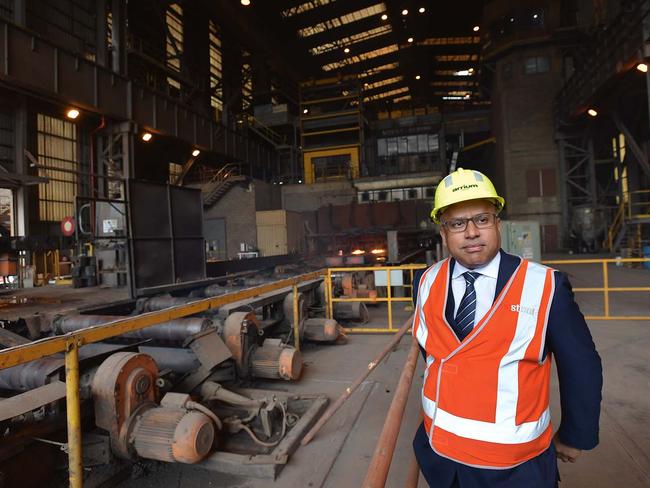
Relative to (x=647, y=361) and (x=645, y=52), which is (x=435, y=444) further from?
(x=645, y=52)

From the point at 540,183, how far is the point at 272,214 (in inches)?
662

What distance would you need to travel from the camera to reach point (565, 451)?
1526 millimetres

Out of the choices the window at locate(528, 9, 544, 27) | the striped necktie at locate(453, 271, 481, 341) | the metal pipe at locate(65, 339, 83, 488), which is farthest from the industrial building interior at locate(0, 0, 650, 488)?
the striped necktie at locate(453, 271, 481, 341)

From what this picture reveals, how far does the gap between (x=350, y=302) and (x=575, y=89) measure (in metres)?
18.8

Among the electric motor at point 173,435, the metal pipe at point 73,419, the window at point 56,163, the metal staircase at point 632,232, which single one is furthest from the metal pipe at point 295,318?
the metal staircase at point 632,232

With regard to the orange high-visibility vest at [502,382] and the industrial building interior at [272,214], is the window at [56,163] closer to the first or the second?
the industrial building interior at [272,214]

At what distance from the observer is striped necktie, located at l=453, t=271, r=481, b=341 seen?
1507 mm

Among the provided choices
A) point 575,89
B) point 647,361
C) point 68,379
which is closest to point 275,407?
point 68,379

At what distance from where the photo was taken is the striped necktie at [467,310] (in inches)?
59.3

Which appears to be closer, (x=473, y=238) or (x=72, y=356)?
(x=473, y=238)

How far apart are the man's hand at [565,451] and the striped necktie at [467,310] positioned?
0.60 metres

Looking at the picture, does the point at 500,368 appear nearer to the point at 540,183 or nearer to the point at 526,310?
the point at 526,310

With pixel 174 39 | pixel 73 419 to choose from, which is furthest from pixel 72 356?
pixel 174 39

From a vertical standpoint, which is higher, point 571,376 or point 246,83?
point 246,83
